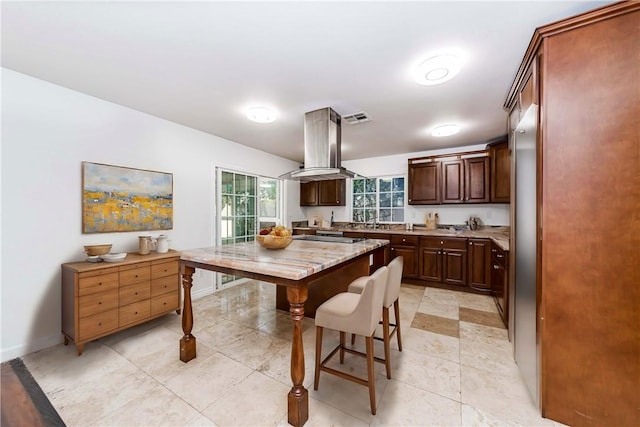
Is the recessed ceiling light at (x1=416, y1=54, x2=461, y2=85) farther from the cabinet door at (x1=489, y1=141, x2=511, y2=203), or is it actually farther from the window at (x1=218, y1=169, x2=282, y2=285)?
the window at (x1=218, y1=169, x2=282, y2=285)

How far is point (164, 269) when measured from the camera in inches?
106

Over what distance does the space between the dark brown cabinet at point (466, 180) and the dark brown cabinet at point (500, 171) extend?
0.26 feet

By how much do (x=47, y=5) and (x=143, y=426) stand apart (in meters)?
2.53

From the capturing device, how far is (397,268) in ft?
6.37

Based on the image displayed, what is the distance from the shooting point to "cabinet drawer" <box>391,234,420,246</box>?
415 centimetres

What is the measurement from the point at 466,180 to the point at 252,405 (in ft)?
13.8

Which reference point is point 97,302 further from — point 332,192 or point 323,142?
point 332,192

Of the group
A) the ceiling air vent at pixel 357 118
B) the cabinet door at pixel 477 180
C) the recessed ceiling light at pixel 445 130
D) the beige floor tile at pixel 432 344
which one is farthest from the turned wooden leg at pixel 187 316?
the cabinet door at pixel 477 180

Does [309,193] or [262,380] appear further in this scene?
[309,193]

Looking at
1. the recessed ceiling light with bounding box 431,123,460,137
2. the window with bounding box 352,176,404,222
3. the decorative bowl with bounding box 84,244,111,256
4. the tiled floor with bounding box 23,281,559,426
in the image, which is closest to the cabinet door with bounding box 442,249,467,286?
the tiled floor with bounding box 23,281,559,426

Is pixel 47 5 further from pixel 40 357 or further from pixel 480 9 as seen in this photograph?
pixel 40 357

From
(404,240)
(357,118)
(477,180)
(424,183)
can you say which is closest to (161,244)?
(357,118)

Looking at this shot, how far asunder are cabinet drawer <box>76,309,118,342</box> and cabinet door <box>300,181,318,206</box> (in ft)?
13.1

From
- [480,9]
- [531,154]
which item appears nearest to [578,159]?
[531,154]
